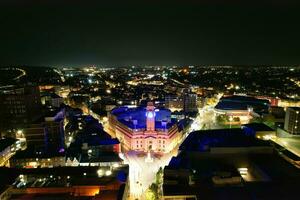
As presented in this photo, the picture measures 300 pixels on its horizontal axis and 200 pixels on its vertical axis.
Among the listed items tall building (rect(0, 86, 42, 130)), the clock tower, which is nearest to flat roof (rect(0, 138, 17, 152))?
tall building (rect(0, 86, 42, 130))

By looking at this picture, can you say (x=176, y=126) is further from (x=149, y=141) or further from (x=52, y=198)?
(x=52, y=198)

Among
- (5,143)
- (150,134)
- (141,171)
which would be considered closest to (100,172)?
(141,171)

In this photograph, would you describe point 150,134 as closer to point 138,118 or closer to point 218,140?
point 138,118

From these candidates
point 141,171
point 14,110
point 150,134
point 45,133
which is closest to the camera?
Answer: point 141,171

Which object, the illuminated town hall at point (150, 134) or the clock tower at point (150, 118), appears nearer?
the clock tower at point (150, 118)

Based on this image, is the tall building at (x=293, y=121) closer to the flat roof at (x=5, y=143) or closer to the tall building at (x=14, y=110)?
the tall building at (x=14, y=110)

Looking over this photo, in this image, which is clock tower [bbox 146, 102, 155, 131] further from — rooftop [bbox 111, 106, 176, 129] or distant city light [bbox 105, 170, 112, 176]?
distant city light [bbox 105, 170, 112, 176]

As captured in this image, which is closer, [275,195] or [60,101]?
[275,195]

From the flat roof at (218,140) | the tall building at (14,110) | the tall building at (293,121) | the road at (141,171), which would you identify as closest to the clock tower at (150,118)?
the road at (141,171)

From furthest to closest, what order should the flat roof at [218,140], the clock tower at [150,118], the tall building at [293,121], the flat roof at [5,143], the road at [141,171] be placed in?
the tall building at [293,121], the clock tower at [150,118], the flat roof at [5,143], the flat roof at [218,140], the road at [141,171]

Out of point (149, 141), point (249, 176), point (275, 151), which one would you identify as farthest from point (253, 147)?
point (149, 141)

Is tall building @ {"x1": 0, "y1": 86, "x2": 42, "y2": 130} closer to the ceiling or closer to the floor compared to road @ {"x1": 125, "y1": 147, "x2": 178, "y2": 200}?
closer to the ceiling
